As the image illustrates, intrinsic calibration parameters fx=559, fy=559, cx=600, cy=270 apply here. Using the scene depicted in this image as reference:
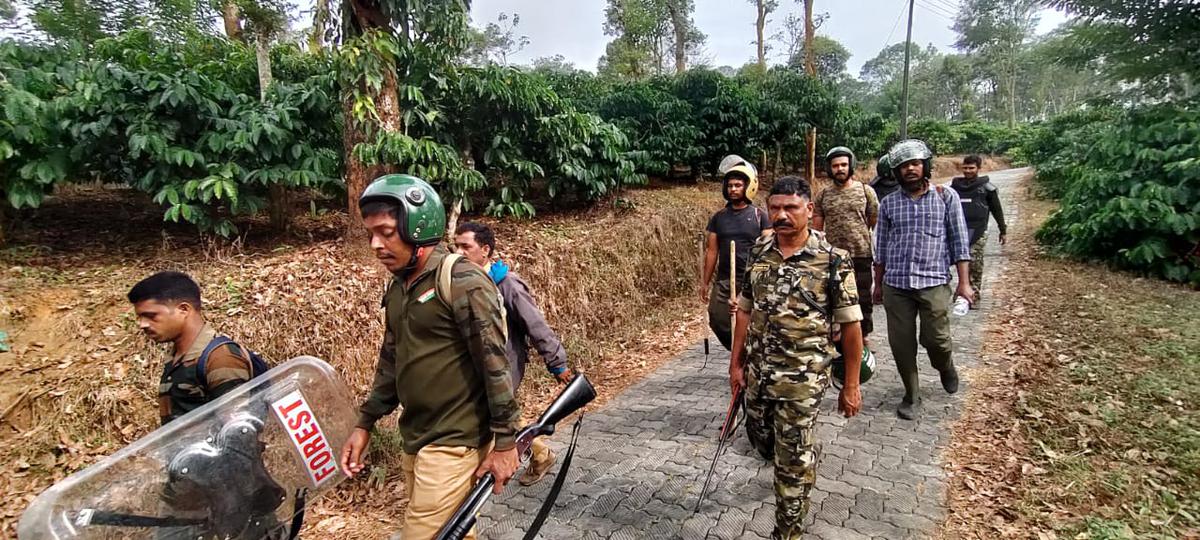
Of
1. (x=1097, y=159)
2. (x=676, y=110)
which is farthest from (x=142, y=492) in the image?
(x=1097, y=159)

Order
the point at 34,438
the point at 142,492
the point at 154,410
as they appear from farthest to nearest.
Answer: the point at 154,410 → the point at 34,438 → the point at 142,492

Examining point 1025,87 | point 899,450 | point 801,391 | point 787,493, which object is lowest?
point 899,450

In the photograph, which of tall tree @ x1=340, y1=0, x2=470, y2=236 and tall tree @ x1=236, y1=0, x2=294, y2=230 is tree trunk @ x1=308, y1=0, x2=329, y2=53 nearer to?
tall tree @ x1=340, y1=0, x2=470, y2=236

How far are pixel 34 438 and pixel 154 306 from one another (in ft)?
6.40

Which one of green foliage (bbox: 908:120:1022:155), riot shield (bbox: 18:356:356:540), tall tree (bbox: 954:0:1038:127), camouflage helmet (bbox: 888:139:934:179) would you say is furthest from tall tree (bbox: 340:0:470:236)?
tall tree (bbox: 954:0:1038:127)

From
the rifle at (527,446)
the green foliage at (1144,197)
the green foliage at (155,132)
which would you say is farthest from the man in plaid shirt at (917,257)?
the green foliage at (1144,197)

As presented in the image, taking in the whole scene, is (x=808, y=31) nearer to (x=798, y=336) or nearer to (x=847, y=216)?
→ (x=847, y=216)

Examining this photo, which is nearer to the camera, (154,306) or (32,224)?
(154,306)

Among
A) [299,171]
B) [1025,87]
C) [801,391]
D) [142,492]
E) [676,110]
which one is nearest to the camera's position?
[142,492]

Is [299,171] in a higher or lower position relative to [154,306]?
higher

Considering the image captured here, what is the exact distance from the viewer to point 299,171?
4.76m

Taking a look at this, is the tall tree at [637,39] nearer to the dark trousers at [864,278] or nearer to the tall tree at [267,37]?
the tall tree at [267,37]

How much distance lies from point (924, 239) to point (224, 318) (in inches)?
188

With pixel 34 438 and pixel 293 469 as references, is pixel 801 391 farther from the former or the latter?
pixel 34 438
